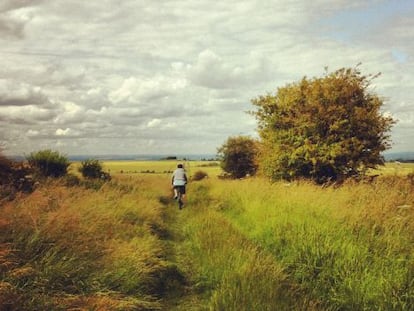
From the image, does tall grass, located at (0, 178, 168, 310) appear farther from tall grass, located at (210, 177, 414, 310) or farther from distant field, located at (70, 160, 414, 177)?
distant field, located at (70, 160, 414, 177)

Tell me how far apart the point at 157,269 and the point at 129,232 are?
2542mm

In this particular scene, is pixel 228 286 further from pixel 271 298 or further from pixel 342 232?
pixel 342 232

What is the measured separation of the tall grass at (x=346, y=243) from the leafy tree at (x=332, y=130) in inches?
375

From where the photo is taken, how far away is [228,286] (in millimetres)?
6559

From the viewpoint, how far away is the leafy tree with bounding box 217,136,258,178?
47.3m

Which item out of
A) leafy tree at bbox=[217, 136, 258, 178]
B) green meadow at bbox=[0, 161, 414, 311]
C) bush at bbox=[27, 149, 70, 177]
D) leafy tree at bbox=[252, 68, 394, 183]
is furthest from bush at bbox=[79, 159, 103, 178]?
leafy tree at bbox=[217, 136, 258, 178]

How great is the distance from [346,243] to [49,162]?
15.7 metres

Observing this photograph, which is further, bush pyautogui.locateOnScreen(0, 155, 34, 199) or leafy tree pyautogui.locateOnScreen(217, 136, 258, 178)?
leafy tree pyautogui.locateOnScreen(217, 136, 258, 178)

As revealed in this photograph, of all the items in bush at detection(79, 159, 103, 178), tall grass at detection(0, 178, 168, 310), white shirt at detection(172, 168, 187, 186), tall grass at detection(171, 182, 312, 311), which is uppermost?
bush at detection(79, 159, 103, 178)

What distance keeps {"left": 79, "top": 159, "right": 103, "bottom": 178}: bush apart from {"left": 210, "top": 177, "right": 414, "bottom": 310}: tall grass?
1524 centimetres

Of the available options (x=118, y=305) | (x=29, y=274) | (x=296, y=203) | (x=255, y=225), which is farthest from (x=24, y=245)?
(x=296, y=203)

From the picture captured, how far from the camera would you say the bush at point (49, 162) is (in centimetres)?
1981

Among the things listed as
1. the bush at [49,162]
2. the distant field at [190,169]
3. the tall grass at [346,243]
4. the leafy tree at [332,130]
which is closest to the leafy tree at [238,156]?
the distant field at [190,169]

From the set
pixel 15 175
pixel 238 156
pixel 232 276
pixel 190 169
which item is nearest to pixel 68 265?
pixel 232 276
